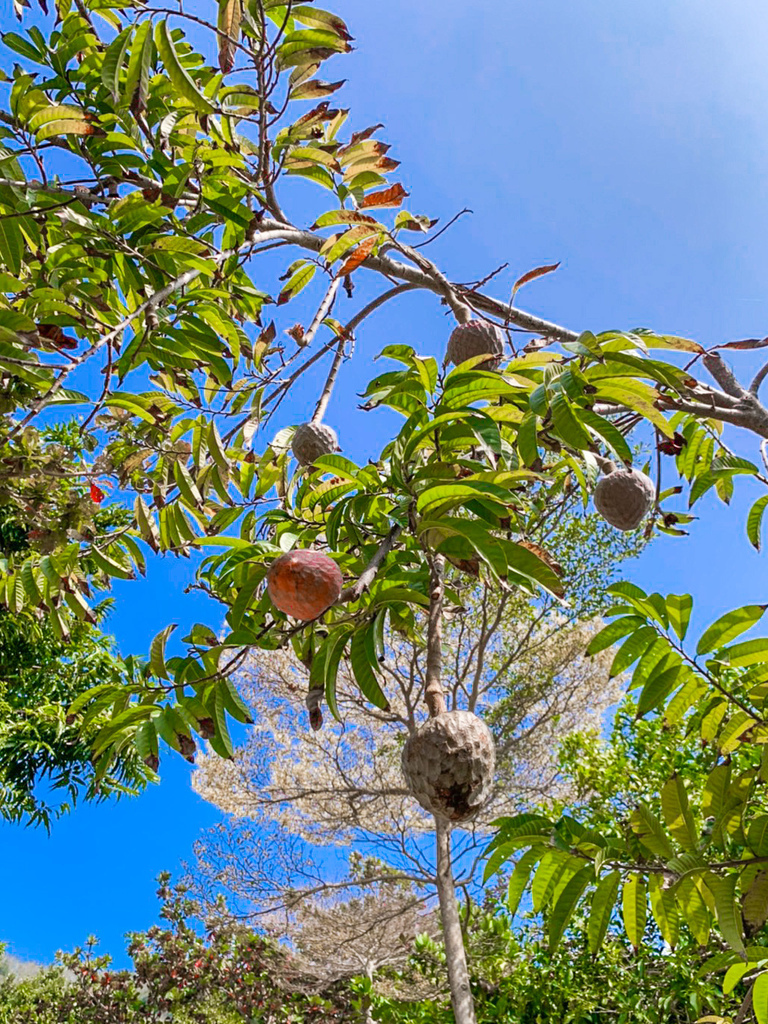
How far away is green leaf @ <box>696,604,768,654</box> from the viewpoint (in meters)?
1.65

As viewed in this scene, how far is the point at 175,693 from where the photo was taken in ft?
4.70

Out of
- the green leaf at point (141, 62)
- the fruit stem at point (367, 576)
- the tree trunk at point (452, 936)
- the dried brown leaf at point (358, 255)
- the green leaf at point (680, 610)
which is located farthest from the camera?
the tree trunk at point (452, 936)

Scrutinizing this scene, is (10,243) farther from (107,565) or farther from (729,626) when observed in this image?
(729,626)

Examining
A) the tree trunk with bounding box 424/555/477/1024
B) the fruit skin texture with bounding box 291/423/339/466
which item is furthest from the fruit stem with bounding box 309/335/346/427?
the tree trunk with bounding box 424/555/477/1024

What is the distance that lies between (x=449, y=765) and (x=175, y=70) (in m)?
1.27

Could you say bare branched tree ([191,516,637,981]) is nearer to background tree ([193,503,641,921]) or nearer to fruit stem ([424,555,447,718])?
background tree ([193,503,641,921])

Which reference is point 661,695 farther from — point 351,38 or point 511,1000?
point 511,1000

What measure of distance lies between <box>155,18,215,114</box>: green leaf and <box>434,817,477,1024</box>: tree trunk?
5.53 m

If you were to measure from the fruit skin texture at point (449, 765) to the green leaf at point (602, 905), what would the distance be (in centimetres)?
54

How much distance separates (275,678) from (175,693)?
334 inches

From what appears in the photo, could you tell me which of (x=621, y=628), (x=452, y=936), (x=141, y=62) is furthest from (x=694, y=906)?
(x=452, y=936)

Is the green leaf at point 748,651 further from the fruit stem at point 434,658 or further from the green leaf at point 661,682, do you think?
the fruit stem at point 434,658

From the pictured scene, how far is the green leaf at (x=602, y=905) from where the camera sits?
1.47 metres

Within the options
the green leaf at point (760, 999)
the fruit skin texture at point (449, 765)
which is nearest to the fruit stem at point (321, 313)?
the fruit skin texture at point (449, 765)
